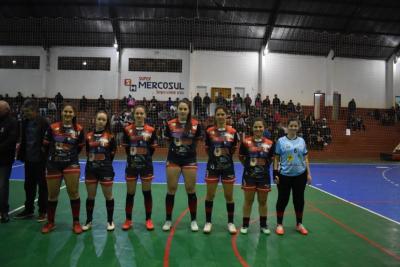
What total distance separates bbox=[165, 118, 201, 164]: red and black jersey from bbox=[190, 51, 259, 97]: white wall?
58.8 ft

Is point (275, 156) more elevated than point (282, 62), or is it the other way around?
point (282, 62)

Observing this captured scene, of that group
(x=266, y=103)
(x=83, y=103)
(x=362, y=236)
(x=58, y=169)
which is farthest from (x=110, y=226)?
(x=266, y=103)

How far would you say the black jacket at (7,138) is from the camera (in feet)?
16.6

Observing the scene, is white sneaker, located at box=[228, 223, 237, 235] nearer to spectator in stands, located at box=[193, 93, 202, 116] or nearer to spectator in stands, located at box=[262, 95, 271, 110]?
spectator in stands, located at box=[193, 93, 202, 116]

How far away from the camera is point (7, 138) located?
16.6ft

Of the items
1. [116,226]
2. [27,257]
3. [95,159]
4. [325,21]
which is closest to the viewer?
[27,257]

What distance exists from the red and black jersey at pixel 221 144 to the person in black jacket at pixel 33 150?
2.86 m

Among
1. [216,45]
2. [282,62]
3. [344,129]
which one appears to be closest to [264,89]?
[282,62]

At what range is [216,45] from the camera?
22.1 m

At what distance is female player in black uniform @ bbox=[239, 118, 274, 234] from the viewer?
475 cm

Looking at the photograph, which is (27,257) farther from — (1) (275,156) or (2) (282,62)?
(2) (282,62)

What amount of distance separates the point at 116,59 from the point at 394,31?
20581 mm

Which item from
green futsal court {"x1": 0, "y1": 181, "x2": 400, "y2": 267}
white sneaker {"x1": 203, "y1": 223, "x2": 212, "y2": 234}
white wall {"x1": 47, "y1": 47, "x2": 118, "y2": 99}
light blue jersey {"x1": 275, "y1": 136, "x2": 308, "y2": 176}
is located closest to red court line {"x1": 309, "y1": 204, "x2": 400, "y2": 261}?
green futsal court {"x1": 0, "y1": 181, "x2": 400, "y2": 267}

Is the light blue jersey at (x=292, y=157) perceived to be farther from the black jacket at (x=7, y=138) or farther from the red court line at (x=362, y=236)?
the black jacket at (x=7, y=138)
